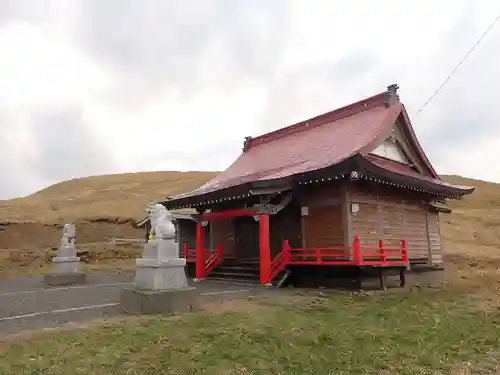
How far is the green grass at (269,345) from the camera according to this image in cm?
518

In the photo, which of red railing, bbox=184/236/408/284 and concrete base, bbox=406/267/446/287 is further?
concrete base, bbox=406/267/446/287

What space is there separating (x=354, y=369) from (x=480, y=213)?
42.0 m

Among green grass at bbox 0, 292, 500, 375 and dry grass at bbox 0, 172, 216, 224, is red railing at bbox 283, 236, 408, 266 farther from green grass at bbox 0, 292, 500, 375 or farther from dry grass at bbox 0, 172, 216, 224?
dry grass at bbox 0, 172, 216, 224

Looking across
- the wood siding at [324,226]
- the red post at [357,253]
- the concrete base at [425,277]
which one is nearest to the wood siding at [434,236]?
the concrete base at [425,277]

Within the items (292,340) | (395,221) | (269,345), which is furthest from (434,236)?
(269,345)

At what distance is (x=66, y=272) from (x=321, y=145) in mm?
11473

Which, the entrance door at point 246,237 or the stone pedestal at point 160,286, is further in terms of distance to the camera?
the entrance door at point 246,237

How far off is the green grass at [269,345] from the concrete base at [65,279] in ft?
31.5

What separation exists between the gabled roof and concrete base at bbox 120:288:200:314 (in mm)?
5459

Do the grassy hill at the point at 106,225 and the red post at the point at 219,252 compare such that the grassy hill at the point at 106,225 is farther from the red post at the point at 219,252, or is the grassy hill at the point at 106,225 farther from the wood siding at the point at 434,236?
the red post at the point at 219,252

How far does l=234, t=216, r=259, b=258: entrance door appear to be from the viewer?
1673 cm

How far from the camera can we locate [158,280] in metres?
8.48

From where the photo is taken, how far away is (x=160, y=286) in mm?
8461

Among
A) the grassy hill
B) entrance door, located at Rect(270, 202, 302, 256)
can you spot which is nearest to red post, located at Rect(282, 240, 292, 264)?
entrance door, located at Rect(270, 202, 302, 256)
